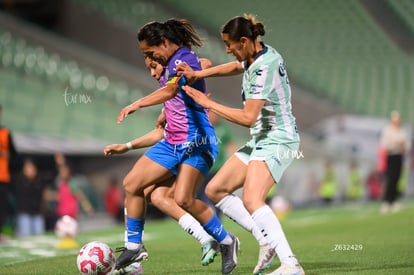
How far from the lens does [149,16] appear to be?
35.3 meters

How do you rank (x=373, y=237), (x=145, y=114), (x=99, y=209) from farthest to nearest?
(x=145, y=114)
(x=99, y=209)
(x=373, y=237)

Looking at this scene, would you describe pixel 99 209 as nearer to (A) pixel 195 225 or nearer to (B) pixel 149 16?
(B) pixel 149 16

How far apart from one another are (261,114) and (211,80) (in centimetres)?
2817

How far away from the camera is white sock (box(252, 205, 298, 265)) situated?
684cm

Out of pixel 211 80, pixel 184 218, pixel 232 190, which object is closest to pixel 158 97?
pixel 232 190

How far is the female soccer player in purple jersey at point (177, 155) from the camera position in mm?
7562

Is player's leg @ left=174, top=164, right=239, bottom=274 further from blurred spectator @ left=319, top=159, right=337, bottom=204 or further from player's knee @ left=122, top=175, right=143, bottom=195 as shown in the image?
blurred spectator @ left=319, top=159, right=337, bottom=204

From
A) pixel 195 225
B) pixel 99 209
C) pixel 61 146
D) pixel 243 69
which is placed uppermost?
pixel 243 69

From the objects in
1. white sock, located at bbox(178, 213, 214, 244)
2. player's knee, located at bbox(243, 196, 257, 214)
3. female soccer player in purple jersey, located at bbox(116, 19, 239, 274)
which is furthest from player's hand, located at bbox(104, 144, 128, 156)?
player's knee, located at bbox(243, 196, 257, 214)

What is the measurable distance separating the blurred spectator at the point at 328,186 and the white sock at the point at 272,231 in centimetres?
1917

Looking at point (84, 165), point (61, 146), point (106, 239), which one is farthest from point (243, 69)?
point (84, 165)

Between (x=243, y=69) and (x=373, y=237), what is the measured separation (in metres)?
5.24

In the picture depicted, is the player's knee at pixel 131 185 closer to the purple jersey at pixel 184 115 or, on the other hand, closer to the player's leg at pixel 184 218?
the player's leg at pixel 184 218

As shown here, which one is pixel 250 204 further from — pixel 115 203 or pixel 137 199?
pixel 115 203
